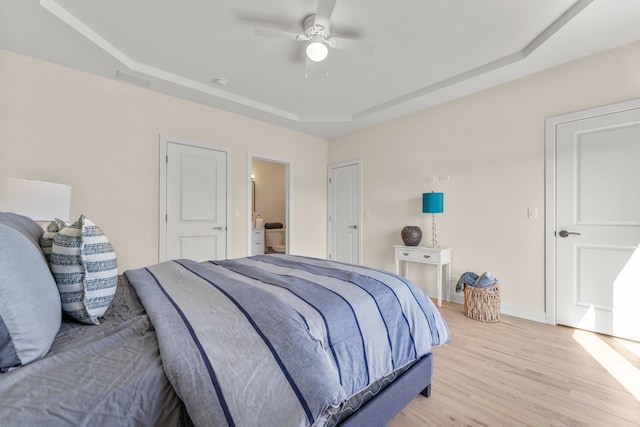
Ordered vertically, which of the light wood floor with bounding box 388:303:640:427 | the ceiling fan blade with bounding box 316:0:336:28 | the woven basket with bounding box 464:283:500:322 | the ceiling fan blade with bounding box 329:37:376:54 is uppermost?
the ceiling fan blade with bounding box 316:0:336:28

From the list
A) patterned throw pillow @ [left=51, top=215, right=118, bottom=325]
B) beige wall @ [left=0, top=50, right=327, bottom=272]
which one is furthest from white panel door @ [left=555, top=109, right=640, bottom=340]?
beige wall @ [left=0, top=50, right=327, bottom=272]

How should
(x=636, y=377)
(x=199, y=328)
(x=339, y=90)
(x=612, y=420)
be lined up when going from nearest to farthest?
1. (x=199, y=328)
2. (x=612, y=420)
3. (x=636, y=377)
4. (x=339, y=90)

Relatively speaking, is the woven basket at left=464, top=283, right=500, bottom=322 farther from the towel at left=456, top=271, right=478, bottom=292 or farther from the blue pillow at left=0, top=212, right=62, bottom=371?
the blue pillow at left=0, top=212, right=62, bottom=371

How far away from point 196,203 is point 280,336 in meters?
3.03

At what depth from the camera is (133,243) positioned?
3002mm

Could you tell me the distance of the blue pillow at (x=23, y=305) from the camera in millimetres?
675

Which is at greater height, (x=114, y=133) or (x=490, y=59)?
(x=490, y=59)

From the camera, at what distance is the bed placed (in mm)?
671

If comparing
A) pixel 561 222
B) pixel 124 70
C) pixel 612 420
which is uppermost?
pixel 124 70

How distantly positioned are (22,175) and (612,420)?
4.58m

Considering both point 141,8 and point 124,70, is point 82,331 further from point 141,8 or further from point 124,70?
point 124,70

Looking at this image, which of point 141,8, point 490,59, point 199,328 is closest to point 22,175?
point 141,8

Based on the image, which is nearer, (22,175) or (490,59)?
(22,175)

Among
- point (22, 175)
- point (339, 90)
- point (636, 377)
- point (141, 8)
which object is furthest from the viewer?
point (339, 90)
